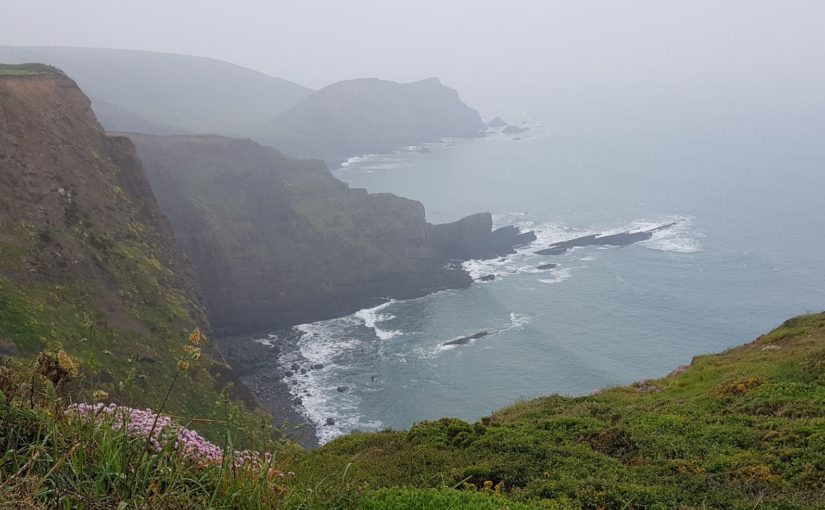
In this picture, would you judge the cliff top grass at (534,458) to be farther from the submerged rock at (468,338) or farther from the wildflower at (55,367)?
the submerged rock at (468,338)

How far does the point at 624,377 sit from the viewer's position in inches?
2295

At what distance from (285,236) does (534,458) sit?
76.5 m

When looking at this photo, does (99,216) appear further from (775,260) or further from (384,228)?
(775,260)

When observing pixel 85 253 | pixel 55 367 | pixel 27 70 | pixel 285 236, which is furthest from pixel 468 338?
pixel 55 367

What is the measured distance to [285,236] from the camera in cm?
8606

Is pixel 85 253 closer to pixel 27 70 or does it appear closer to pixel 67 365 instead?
→ pixel 27 70

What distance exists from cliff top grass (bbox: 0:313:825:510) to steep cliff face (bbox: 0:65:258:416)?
18.7 metres

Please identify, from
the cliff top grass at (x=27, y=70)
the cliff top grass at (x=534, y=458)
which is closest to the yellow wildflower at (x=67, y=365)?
the cliff top grass at (x=534, y=458)

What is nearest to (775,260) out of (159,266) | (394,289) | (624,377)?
(624,377)

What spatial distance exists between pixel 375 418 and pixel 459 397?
7718 mm

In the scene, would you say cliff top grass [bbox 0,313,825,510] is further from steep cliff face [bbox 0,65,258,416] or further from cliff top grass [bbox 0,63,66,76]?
cliff top grass [bbox 0,63,66,76]

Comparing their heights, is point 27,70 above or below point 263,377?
above

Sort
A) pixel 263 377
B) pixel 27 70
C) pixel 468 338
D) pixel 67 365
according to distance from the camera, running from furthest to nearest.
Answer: pixel 468 338 → pixel 263 377 → pixel 27 70 → pixel 67 365

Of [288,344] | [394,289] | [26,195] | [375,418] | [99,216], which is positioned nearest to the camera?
[26,195]
